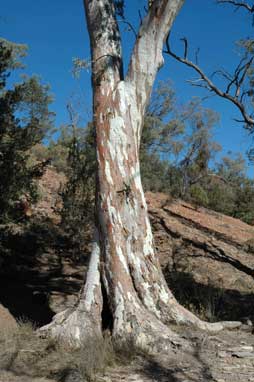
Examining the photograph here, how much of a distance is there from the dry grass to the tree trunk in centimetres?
26

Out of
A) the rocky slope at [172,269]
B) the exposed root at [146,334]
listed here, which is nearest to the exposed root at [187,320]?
the exposed root at [146,334]

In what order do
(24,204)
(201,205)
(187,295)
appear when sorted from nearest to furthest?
(187,295), (24,204), (201,205)

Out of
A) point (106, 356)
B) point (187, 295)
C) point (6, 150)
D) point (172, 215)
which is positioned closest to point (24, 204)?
point (6, 150)

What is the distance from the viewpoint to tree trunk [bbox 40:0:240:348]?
5836 millimetres

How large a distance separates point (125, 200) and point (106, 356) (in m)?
2.00

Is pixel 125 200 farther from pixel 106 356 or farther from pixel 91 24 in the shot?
pixel 91 24

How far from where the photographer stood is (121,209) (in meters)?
6.09

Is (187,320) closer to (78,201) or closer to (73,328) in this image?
(73,328)

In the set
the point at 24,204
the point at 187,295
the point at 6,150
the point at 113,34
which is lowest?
the point at 187,295

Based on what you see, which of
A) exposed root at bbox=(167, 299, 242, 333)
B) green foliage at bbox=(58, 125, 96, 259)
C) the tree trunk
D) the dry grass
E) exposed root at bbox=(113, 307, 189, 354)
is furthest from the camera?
green foliage at bbox=(58, 125, 96, 259)

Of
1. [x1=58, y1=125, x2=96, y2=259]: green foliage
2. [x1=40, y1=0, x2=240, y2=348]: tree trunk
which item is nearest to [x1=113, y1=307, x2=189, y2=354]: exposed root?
[x1=40, y1=0, x2=240, y2=348]: tree trunk

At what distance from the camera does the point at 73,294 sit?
875 centimetres

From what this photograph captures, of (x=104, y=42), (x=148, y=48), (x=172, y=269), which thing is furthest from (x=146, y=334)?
(x=172, y=269)

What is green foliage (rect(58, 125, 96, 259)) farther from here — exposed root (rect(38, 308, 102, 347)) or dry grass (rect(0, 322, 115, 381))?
dry grass (rect(0, 322, 115, 381))
